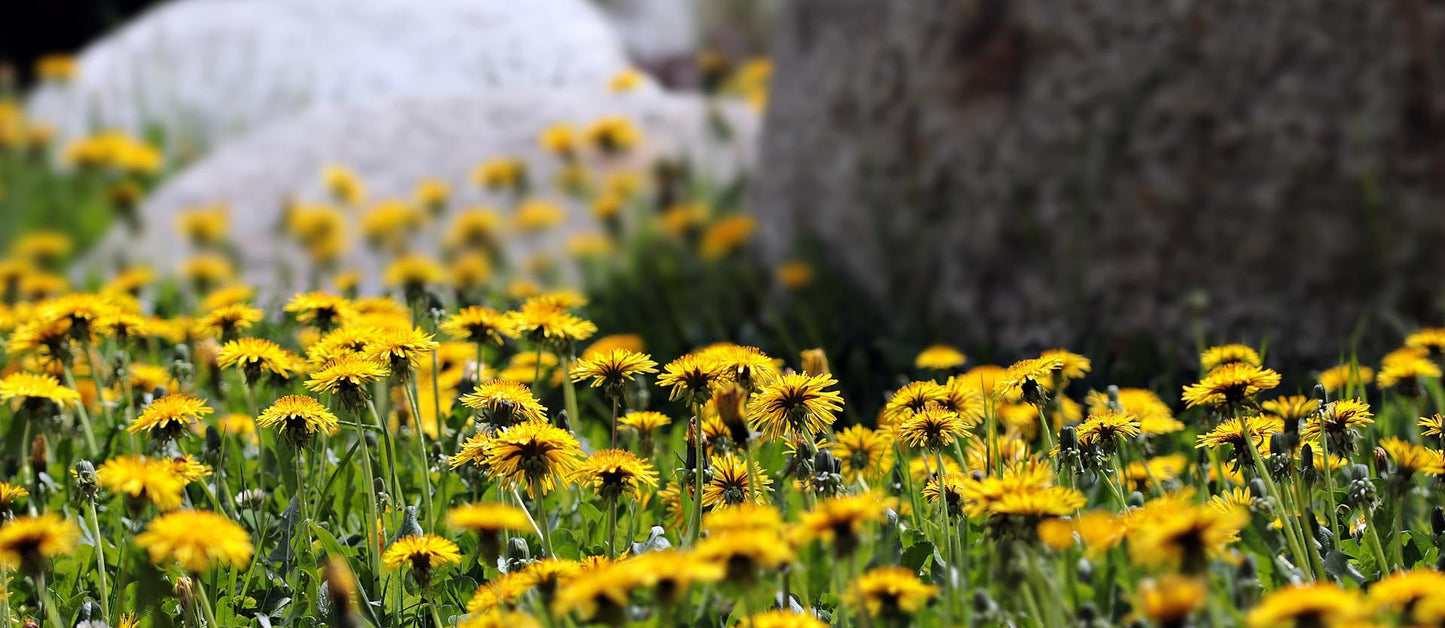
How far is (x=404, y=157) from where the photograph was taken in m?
5.49

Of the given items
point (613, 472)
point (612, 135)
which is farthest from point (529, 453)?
point (612, 135)

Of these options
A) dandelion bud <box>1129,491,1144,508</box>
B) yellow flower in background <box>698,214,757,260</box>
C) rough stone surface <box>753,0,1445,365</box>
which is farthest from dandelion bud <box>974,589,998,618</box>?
yellow flower in background <box>698,214,757,260</box>

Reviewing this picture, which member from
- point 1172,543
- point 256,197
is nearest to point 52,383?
point 1172,543

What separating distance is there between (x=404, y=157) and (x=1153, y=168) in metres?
3.38

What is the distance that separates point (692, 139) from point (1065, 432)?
435 centimetres

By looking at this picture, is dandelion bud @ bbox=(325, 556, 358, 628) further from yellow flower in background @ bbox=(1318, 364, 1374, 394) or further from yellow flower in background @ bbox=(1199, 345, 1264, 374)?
yellow flower in background @ bbox=(1318, 364, 1374, 394)

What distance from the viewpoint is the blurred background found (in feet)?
9.33

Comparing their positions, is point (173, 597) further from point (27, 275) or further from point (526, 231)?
point (526, 231)

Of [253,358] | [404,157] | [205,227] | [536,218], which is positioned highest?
[404,157]

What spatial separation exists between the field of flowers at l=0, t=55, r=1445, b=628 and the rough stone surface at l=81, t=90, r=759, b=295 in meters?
2.72

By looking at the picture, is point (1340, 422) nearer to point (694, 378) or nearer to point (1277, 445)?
point (1277, 445)

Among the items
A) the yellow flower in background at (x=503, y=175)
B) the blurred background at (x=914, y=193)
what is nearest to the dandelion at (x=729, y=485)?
the blurred background at (x=914, y=193)

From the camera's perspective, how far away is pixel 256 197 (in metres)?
5.36

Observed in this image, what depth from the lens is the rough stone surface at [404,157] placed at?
5.11 m
